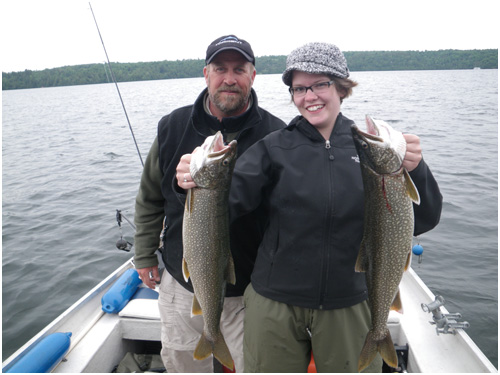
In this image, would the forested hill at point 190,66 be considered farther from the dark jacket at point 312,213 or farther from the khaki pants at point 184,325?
the dark jacket at point 312,213

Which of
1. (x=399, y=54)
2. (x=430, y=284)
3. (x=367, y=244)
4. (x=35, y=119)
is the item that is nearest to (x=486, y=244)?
(x=430, y=284)

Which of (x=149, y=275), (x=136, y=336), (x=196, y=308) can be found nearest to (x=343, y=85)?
(x=196, y=308)

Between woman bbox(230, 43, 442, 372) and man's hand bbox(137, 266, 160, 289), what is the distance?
1.39 meters

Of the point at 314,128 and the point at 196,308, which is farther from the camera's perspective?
the point at 196,308

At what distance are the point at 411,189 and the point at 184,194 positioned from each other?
5.02 feet

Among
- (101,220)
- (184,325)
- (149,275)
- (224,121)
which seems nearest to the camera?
(224,121)

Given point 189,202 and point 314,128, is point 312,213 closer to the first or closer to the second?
point 314,128

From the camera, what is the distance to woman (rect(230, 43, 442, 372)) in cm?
244

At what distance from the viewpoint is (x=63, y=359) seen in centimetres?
359

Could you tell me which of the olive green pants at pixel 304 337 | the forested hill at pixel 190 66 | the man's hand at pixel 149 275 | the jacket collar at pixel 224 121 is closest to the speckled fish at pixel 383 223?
the olive green pants at pixel 304 337

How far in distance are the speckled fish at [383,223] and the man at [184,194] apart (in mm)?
988

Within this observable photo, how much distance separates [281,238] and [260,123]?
1.08m

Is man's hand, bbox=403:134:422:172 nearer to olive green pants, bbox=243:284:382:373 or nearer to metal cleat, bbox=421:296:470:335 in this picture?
olive green pants, bbox=243:284:382:373

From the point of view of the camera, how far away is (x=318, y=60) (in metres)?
2.54
